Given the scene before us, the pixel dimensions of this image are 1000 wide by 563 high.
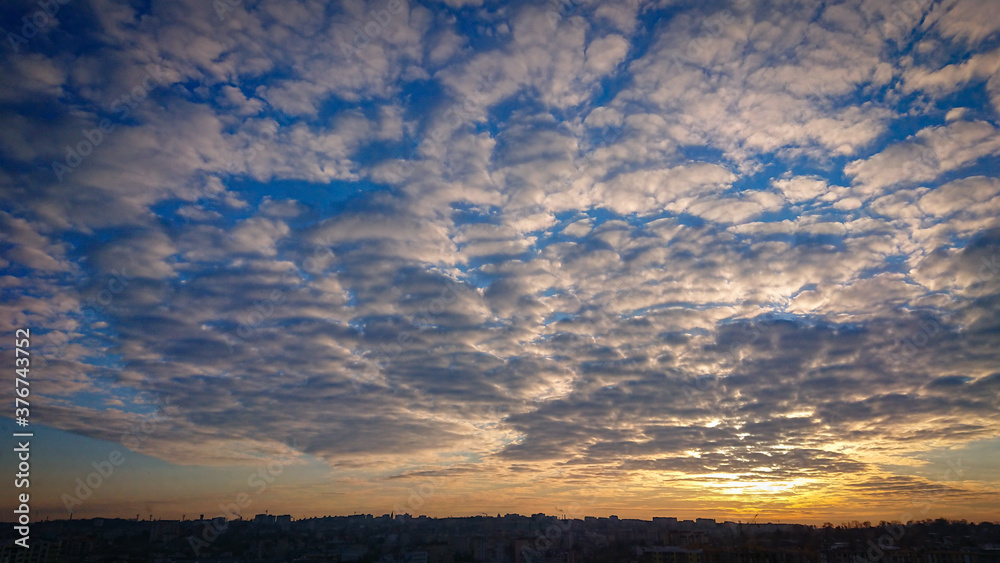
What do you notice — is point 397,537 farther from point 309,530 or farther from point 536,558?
point 536,558

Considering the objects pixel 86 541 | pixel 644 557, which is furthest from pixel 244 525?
pixel 644 557

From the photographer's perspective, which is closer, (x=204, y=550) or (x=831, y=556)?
(x=831, y=556)

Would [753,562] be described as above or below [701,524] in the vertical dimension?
above

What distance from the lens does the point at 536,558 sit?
3263 inches

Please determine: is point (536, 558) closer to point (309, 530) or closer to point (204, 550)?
point (204, 550)

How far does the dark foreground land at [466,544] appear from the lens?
2977 inches

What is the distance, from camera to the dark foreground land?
248ft

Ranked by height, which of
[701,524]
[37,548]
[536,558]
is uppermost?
[37,548]

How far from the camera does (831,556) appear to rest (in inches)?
3137

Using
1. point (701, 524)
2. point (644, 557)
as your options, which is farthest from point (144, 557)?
point (701, 524)

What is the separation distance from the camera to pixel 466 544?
107 meters

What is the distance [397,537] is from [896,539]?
335ft

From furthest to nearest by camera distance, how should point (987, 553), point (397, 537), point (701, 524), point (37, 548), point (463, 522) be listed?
point (701, 524) < point (463, 522) < point (397, 537) < point (987, 553) < point (37, 548)

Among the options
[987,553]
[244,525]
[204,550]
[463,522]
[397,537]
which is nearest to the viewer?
[987,553]
